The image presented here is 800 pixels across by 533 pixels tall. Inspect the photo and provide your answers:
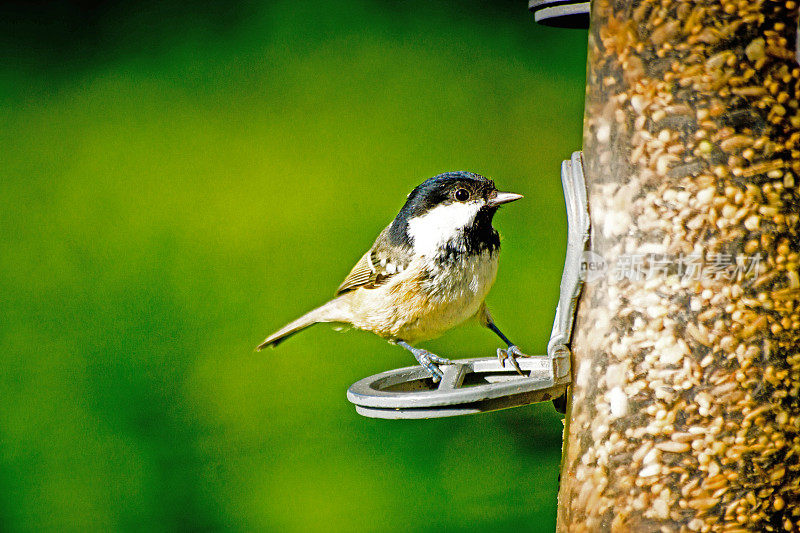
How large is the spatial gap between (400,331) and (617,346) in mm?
965

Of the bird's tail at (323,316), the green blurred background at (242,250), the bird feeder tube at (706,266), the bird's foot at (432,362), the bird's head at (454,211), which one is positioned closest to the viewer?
the bird feeder tube at (706,266)

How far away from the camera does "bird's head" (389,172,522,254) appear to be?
2498 millimetres

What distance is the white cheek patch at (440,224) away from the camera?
8.28ft

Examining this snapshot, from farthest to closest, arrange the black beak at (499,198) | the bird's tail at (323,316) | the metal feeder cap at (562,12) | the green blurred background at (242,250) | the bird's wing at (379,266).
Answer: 1. the green blurred background at (242,250)
2. the bird's tail at (323,316)
3. the bird's wing at (379,266)
4. the black beak at (499,198)
5. the metal feeder cap at (562,12)

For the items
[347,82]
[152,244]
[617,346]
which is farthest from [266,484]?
[617,346]

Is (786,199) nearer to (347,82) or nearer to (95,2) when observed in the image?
(347,82)

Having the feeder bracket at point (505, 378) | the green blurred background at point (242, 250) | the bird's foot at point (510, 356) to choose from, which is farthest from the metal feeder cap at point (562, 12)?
the green blurred background at point (242, 250)

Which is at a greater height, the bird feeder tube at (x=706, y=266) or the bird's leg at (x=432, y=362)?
the bird feeder tube at (x=706, y=266)

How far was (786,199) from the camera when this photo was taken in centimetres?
174

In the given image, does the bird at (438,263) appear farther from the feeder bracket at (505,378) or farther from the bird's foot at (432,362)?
the feeder bracket at (505,378)

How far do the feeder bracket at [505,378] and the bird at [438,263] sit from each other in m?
0.30

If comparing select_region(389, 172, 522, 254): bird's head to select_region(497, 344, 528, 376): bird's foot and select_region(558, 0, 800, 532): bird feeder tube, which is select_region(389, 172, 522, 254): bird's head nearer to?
select_region(497, 344, 528, 376): bird's foot

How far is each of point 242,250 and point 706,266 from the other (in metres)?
2.56

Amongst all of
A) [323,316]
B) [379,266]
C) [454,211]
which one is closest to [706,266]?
[454,211]
